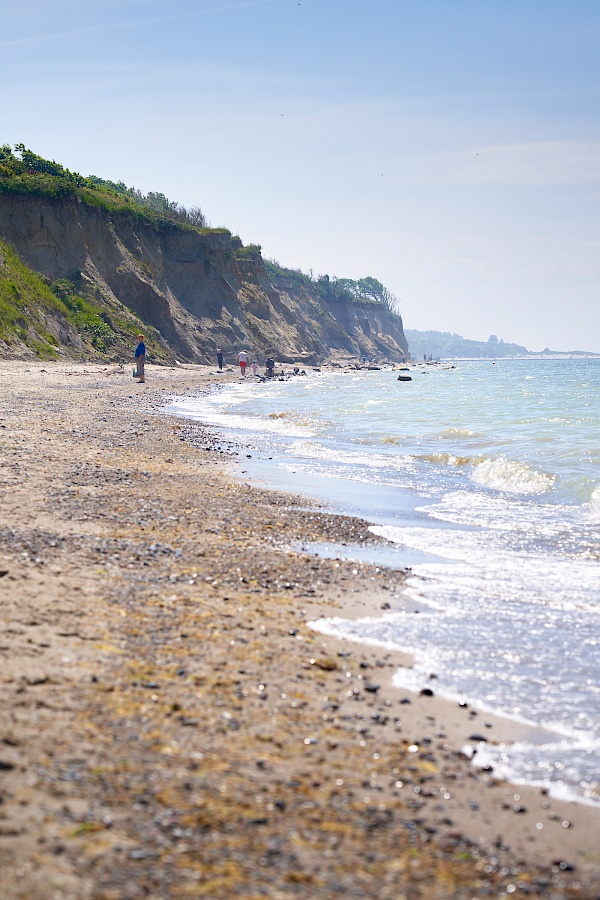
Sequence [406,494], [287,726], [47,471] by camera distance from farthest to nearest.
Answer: [406,494] → [47,471] → [287,726]

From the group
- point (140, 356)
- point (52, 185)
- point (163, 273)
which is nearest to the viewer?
point (140, 356)

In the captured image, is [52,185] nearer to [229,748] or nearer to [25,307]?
[25,307]

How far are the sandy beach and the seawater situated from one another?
1.09 feet

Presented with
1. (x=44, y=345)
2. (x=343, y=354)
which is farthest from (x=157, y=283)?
(x=343, y=354)

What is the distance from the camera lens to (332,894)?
3426 millimetres

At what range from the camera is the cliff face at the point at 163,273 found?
55.3 meters

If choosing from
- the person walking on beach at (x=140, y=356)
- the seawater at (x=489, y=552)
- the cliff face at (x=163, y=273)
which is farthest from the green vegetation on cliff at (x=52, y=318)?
the seawater at (x=489, y=552)

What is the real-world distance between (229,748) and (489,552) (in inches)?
246

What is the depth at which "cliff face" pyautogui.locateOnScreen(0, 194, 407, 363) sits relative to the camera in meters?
55.3

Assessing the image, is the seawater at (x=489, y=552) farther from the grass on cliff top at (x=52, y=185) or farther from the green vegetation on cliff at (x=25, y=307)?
the grass on cliff top at (x=52, y=185)

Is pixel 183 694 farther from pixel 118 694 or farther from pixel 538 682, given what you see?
pixel 538 682

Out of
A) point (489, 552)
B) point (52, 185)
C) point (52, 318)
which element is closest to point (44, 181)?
point (52, 185)

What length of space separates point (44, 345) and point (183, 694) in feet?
142

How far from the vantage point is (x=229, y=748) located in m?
4.57
